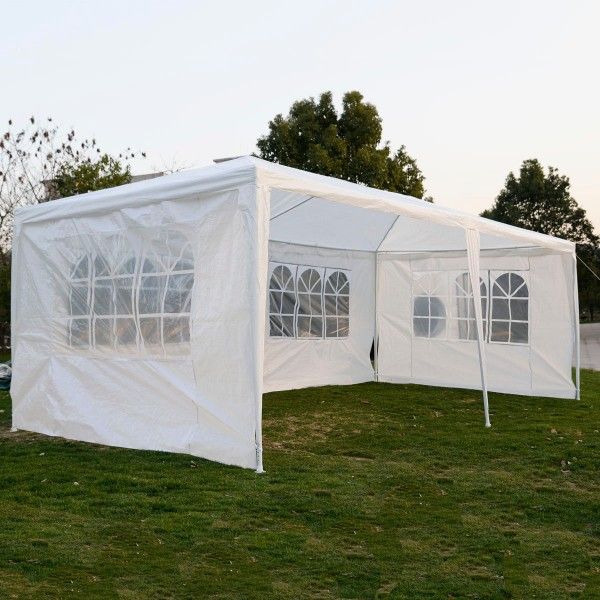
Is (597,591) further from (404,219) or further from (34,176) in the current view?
(34,176)

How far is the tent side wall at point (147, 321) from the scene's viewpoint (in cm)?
589

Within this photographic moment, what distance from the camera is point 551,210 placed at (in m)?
34.3

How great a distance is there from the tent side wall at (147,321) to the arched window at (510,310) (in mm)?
5452

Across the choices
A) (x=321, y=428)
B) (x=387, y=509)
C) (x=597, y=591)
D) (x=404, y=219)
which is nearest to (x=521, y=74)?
(x=404, y=219)

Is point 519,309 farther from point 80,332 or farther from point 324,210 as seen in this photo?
point 80,332

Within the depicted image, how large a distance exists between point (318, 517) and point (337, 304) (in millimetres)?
6723

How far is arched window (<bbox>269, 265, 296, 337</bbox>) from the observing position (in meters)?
10.6

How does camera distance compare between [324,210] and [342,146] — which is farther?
[342,146]

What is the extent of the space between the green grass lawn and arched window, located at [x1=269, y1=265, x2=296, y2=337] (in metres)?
2.94

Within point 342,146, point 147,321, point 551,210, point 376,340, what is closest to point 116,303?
point 147,321

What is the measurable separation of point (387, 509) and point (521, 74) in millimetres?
8560

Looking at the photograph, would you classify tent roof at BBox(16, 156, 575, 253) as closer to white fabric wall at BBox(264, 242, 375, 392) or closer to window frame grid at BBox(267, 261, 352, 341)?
white fabric wall at BBox(264, 242, 375, 392)

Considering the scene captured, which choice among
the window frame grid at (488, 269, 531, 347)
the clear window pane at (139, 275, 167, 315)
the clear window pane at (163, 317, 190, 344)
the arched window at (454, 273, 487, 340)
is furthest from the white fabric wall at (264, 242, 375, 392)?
the clear window pane at (163, 317, 190, 344)

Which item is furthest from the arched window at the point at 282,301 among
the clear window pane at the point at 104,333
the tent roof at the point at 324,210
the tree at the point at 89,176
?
the tree at the point at 89,176
